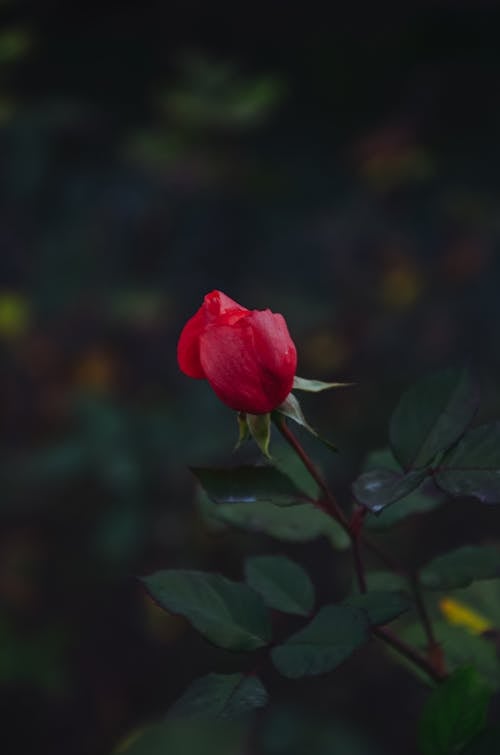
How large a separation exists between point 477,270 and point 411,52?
1.40 m

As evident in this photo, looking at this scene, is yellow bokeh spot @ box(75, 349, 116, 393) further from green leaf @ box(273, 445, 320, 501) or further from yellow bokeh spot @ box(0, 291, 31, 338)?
green leaf @ box(273, 445, 320, 501)

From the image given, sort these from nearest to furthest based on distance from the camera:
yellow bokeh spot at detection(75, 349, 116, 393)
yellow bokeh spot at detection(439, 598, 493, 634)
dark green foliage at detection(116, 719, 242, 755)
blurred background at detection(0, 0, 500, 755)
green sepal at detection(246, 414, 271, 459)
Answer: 1. dark green foliage at detection(116, 719, 242, 755)
2. green sepal at detection(246, 414, 271, 459)
3. yellow bokeh spot at detection(439, 598, 493, 634)
4. blurred background at detection(0, 0, 500, 755)
5. yellow bokeh spot at detection(75, 349, 116, 393)

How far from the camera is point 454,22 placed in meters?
3.56

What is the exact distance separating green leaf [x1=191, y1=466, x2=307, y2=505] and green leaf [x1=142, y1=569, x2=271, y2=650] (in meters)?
0.05

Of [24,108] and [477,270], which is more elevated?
[24,108]

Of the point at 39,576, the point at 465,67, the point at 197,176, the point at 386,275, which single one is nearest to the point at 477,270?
the point at 386,275

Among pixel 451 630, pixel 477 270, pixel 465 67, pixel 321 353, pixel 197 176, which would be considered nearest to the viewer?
pixel 451 630

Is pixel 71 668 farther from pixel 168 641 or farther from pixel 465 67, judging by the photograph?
pixel 465 67

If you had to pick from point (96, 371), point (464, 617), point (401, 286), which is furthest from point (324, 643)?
point (401, 286)

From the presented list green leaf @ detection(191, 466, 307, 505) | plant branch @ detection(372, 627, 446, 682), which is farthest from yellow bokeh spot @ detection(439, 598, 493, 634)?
green leaf @ detection(191, 466, 307, 505)

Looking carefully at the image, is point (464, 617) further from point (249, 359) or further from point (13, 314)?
point (13, 314)

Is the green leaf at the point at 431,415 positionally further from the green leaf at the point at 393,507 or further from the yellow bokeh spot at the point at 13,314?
the yellow bokeh spot at the point at 13,314

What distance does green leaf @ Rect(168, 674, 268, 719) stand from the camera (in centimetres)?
42

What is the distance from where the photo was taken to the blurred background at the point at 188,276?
73.8 inches
